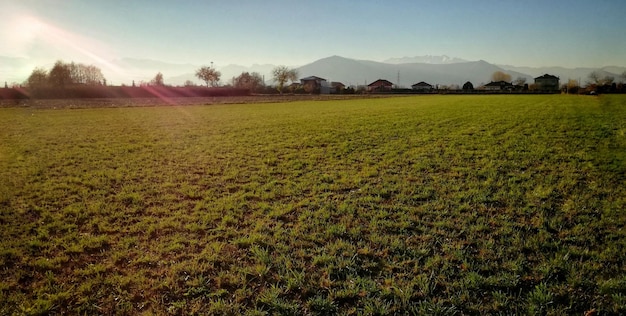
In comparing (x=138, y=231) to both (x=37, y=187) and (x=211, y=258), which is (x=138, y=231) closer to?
(x=211, y=258)

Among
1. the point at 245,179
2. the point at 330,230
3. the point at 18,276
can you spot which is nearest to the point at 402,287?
the point at 330,230

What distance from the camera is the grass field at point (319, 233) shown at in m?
4.48

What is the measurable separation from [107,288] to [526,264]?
6.15 metres

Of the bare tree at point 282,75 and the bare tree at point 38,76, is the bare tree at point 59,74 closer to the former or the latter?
the bare tree at point 38,76

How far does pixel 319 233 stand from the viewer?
640 cm

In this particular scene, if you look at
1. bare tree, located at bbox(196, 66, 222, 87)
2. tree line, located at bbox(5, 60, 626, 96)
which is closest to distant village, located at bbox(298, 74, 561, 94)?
tree line, located at bbox(5, 60, 626, 96)

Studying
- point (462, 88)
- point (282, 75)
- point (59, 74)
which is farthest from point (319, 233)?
point (282, 75)

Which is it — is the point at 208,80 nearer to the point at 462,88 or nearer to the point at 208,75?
the point at 208,75

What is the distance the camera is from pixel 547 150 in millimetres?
13258

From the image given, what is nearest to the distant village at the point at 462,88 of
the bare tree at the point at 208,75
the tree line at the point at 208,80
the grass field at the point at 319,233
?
the tree line at the point at 208,80

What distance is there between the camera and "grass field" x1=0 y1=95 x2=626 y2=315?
14.7ft

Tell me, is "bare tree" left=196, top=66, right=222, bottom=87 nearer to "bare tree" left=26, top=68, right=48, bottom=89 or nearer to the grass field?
"bare tree" left=26, top=68, right=48, bottom=89

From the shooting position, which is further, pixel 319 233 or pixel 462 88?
pixel 462 88

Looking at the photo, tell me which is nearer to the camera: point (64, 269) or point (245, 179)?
point (64, 269)
